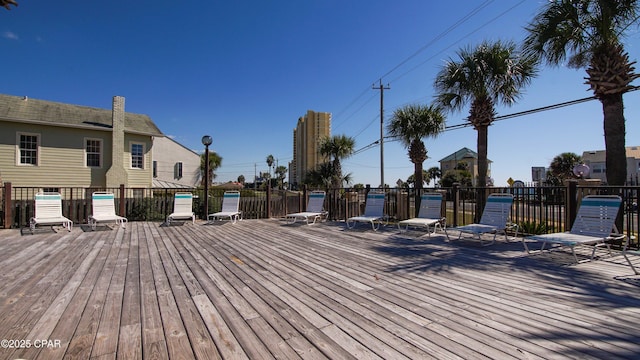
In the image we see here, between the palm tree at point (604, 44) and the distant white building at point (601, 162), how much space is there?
136 feet

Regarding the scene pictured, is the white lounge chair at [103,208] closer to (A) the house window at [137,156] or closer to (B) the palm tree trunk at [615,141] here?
(A) the house window at [137,156]

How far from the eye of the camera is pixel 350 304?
2.80 metres

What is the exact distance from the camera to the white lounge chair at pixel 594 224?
4250 mm

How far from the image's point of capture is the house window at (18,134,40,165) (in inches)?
561

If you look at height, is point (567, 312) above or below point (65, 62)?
below

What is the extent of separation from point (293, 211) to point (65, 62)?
39.2ft

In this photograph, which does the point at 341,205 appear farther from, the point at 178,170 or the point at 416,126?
the point at 178,170

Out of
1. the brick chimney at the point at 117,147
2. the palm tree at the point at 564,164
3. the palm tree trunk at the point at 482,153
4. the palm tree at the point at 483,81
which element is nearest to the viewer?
the palm tree at the point at 483,81

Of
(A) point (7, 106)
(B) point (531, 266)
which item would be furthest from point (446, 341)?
(A) point (7, 106)

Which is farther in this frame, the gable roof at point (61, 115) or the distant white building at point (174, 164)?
the distant white building at point (174, 164)

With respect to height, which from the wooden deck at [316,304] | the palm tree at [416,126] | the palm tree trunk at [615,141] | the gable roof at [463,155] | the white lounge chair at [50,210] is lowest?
the wooden deck at [316,304]

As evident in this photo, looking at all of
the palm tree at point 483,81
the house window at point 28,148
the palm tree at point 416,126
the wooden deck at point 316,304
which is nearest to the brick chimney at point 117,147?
the house window at point 28,148

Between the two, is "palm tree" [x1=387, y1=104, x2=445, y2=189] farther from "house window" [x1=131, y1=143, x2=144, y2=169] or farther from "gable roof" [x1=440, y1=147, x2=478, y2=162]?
"gable roof" [x1=440, y1=147, x2=478, y2=162]

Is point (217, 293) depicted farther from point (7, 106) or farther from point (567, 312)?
point (7, 106)
